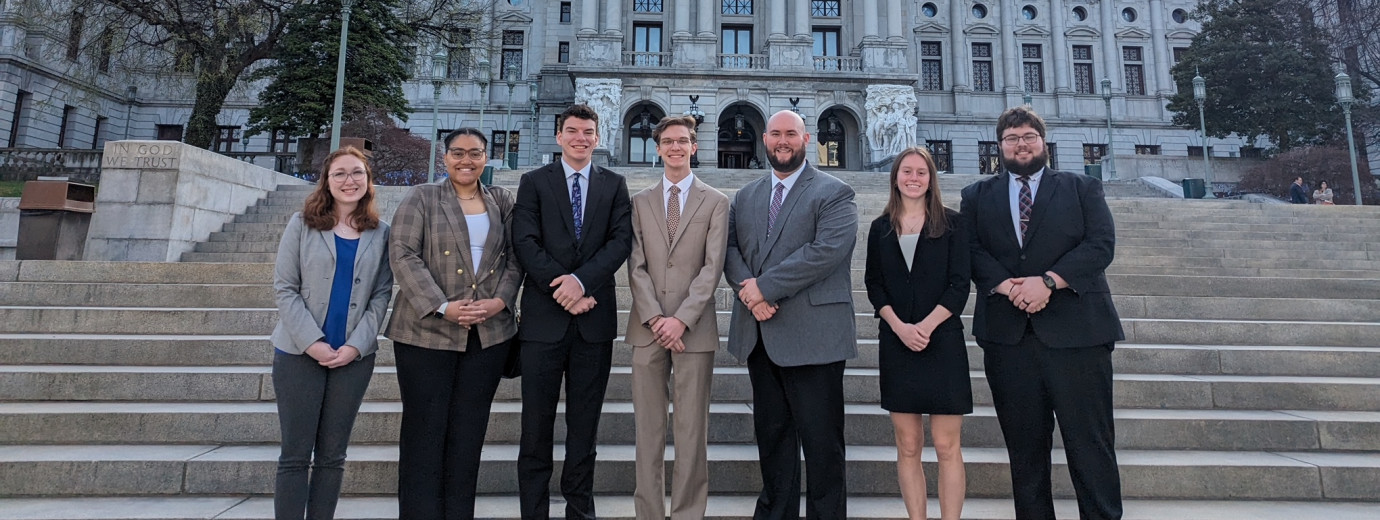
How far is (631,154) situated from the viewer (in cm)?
3106

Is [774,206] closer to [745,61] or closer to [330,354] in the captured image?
[330,354]

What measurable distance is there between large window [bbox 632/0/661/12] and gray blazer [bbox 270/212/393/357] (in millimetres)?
32805

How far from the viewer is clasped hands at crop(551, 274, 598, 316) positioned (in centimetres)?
335

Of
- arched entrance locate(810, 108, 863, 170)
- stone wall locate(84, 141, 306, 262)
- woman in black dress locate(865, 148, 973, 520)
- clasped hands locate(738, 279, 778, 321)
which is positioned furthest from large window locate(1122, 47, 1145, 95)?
stone wall locate(84, 141, 306, 262)

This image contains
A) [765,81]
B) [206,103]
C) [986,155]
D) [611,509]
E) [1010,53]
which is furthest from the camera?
[1010,53]

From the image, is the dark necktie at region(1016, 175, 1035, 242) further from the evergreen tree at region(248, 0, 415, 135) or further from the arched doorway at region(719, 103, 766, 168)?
the arched doorway at region(719, 103, 766, 168)

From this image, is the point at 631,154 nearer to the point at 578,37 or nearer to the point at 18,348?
the point at 578,37

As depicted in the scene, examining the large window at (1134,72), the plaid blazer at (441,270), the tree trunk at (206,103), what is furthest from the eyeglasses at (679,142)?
the large window at (1134,72)

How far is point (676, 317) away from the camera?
341 cm

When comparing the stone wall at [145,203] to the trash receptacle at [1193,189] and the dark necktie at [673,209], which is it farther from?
the trash receptacle at [1193,189]

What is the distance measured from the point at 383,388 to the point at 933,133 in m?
35.7

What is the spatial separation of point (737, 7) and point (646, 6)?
4946 mm

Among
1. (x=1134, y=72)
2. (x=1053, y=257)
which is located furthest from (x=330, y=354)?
(x=1134, y=72)

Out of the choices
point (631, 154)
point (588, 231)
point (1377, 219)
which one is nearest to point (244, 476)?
point (588, 231)
